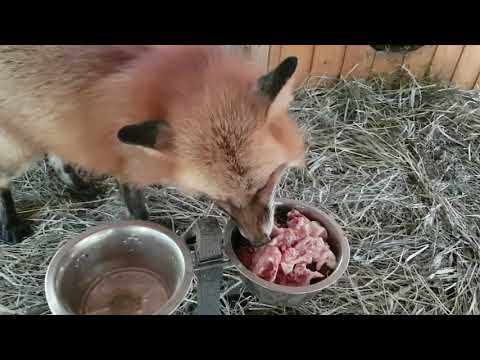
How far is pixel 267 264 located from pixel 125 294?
0.68 m

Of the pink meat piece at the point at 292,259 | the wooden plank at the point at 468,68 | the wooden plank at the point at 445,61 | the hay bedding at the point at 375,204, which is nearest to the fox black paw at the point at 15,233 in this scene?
the hay bedding at the point at 375,204

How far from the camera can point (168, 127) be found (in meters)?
1.72

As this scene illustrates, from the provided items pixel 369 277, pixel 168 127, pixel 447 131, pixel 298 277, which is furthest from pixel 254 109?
pixel 447 131

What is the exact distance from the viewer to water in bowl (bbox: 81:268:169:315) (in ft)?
7.06

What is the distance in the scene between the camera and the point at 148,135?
1.64 meters

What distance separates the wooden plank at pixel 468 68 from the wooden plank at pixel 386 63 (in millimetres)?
395

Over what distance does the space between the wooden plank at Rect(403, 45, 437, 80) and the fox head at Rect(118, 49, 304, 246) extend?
1885mm

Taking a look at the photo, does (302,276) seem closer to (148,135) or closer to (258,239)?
(258,239)

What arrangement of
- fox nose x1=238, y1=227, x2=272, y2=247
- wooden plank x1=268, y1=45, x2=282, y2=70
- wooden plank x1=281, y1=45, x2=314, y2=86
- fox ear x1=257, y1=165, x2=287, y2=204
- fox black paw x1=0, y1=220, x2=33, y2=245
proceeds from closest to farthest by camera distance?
fox ear x1=257, y1=165, x2=287, y2=204
fox nose x1=238, y1=227, x2=272, y2=247
fox black paw x1=0, y1=220, x2=33, y2=245
wooden plank x1=268, y1=45, x2=282, y2=70
wooden plank x1=281, y1=45, x2=314, y2=86

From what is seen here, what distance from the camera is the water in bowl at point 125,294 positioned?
215 cm

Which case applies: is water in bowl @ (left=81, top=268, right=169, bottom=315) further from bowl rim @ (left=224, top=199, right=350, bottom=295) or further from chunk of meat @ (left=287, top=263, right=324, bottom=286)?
chunk of meat @ (left=287, top=263, right=324, bottom=286)

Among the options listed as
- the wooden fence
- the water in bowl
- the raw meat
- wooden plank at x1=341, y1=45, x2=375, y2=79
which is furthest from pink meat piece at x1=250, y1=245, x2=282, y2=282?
wooden plank at x1=341, y1=45, x2=375, y2=79

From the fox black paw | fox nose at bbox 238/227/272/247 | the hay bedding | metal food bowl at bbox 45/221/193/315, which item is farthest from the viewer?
the fox black paw

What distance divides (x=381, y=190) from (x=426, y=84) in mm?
1027
